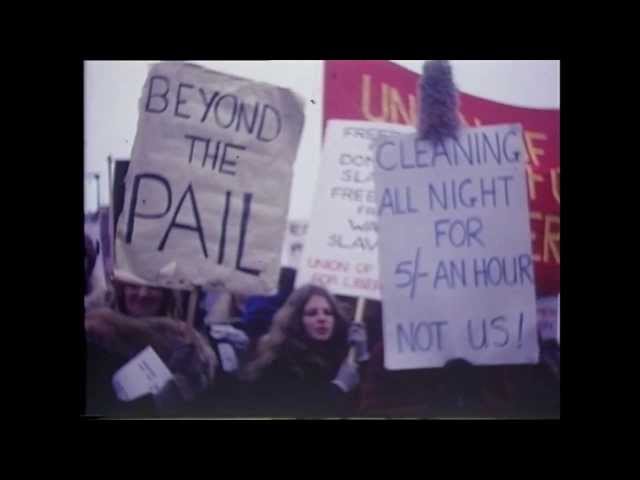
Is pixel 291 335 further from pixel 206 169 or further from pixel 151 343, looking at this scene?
pixel 206 169

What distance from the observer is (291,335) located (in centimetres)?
431

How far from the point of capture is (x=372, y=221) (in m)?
4.31

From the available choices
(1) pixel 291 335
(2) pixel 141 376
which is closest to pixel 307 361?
(1) pixel 291 335

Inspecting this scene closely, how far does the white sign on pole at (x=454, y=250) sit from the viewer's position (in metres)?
4.30

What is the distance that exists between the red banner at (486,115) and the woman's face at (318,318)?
85 cm

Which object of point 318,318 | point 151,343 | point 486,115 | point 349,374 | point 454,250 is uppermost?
point 486,115

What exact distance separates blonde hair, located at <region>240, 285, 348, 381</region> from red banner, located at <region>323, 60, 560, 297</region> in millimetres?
823

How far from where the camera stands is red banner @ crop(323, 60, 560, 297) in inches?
169

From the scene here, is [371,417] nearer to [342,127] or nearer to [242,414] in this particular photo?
[242,414]

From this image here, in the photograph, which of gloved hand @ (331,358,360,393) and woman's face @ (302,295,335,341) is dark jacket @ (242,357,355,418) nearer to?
gloved hand @ (331,358,360,393)

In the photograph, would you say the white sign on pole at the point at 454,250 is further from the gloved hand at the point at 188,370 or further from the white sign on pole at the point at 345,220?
the gloved hand at the point at 188,370

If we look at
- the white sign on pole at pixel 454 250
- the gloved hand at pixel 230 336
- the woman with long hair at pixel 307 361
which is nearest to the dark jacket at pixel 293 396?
the woman with long hair at pixel 307 361

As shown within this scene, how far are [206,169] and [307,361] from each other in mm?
1025
